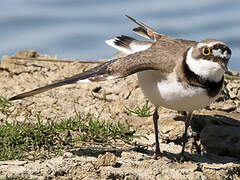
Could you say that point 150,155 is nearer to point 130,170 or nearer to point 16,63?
point 130,170

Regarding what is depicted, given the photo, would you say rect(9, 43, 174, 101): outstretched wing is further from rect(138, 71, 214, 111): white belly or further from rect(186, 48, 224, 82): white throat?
rect(186, 48, 224, 82): white throat

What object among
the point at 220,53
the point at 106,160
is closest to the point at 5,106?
the point at 106,160

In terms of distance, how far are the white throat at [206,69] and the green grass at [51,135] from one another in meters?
1.38

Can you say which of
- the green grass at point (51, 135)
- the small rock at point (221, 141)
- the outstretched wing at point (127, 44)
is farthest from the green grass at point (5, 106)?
the small rock at point (221, 141)

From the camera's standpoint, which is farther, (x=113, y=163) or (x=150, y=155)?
(x=150, y=155)

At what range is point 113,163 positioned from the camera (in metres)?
5.65

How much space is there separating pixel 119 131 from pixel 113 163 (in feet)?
3.34

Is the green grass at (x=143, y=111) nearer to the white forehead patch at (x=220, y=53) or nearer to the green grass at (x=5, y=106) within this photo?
the green grass at (x=5, y=106)

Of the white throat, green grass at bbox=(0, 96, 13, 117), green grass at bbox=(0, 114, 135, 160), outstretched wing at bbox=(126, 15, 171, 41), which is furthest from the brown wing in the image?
green grass at bbox=(0, 96, 13, 117)

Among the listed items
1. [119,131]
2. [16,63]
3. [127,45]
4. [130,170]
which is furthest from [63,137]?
[16,63]

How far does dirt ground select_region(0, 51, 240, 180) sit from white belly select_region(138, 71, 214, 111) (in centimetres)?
68

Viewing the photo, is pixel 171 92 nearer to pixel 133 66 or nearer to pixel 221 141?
pixel 133 66

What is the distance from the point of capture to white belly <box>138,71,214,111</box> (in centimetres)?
568

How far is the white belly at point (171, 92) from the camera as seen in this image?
5680 millimetres
